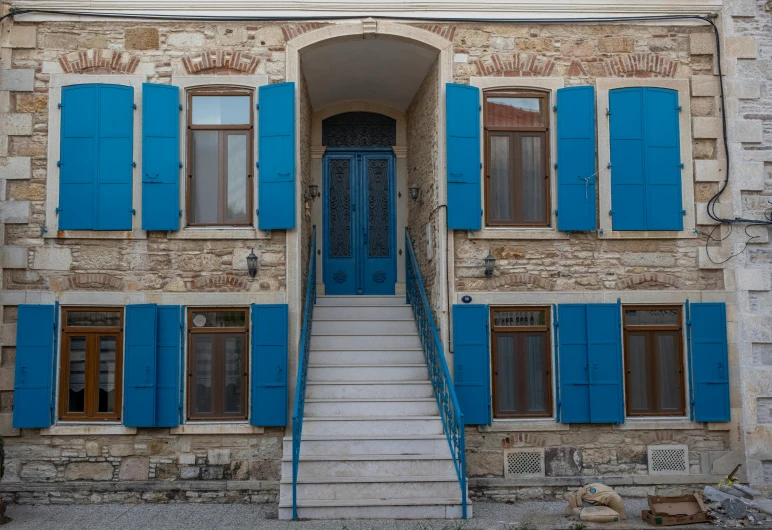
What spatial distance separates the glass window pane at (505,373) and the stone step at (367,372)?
2.72 feet

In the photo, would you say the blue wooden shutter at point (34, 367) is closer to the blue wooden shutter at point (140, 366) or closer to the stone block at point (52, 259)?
the stone block at point (52, 259)

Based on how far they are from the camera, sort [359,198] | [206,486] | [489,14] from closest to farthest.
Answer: [206,486] < [489,14] < [359,198]

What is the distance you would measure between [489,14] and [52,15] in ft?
16.2

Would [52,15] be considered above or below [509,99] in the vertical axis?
above

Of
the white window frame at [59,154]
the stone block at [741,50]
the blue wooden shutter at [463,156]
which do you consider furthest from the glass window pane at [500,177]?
the white window frame at [59,154]

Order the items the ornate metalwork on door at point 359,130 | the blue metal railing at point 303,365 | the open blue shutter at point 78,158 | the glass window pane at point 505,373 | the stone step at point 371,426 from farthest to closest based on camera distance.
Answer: the ornate metalwork on door at point 359,130 < the glass window pane at point 505,373 < the open blue shutter at point 78,158 < the stone step at point 371,426 < the blue metal railing at point 303,365

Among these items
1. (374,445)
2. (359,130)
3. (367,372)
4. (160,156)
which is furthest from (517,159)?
(160,156)

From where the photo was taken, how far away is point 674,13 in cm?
911

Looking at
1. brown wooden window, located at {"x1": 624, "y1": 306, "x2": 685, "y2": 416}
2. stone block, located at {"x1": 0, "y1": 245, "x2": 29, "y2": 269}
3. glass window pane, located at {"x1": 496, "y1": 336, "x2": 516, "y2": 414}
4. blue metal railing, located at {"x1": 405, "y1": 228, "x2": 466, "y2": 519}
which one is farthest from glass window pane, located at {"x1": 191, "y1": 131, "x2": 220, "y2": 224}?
brown wooden window, located at {"x1": 624, "y1": 306, "x2": 685, "y2": 416}

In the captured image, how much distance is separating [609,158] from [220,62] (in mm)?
4561

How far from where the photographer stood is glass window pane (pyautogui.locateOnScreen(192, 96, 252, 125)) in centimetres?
901

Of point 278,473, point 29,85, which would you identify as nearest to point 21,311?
point 29,85

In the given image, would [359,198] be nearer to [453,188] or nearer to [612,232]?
[453,188]

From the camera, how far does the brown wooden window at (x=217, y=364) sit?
28.7 ft
